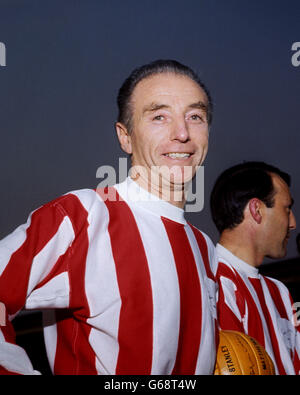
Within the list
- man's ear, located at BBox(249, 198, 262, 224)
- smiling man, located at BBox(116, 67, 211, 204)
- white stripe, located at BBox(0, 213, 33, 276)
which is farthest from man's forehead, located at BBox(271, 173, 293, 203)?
white stripe, located at BBox(0, 213, 33, 276)

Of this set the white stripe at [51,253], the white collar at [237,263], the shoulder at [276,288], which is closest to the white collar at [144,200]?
the white stripe at [51,253]

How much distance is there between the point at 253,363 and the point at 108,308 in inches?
22.7

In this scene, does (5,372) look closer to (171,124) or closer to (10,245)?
(10,245)

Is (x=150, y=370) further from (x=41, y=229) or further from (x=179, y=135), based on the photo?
(x=179, y=135)

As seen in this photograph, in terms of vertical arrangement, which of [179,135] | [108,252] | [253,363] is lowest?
[253,363]

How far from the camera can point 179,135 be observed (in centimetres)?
121

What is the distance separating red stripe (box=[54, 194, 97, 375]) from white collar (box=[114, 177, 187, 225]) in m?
0.19

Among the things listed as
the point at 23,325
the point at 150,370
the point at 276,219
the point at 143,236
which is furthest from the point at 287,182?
the point at 23,325

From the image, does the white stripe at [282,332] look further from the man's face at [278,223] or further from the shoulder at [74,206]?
the shoulder at [74,206]

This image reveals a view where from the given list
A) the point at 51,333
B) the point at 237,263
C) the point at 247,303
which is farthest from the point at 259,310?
the point at 51,333

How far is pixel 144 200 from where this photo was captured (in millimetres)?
1242

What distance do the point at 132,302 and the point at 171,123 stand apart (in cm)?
50

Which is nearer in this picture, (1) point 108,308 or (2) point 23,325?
(1) point 108,308

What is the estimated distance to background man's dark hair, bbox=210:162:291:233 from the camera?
2219 millimetres
